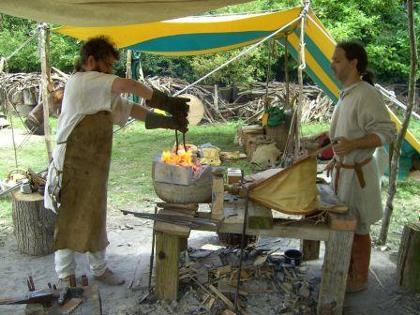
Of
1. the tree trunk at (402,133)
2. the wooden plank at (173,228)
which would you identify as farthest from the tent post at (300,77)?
the wooden plank at (173,228)

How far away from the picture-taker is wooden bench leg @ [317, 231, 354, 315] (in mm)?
2902

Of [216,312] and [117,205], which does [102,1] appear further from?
[117,205]

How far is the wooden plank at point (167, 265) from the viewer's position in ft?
9.96

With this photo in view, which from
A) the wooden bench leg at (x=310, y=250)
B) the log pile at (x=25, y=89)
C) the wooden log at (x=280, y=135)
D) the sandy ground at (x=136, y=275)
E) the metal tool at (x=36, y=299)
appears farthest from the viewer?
the log pile at (x=25, y=89)

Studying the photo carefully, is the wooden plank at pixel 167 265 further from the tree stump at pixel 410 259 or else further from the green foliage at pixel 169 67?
the green foliage at pixel 169 67

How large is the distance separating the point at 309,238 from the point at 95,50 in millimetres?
2026

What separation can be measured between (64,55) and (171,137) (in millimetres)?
6962

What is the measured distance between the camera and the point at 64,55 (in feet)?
48.4

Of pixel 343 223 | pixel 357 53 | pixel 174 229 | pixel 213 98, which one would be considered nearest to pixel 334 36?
pixel 213 98

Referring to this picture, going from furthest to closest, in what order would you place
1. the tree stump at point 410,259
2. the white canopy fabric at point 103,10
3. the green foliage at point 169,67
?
the green foliage at point 169,67, the tree stump at point 410,259, the white canopy fabric at point 103,10

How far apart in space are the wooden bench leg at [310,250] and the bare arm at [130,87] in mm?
2065

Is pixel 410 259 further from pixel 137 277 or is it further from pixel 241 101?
pixel 241 101

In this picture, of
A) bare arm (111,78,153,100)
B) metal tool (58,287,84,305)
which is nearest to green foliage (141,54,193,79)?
bare arm (111,78,153,100)

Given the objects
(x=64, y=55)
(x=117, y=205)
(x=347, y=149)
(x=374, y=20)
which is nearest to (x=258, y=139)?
(x=117, y=205)
